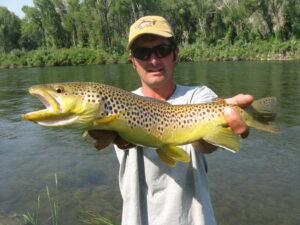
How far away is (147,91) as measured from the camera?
155 inches

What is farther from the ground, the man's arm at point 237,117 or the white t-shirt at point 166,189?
the man's arm at point 237,117

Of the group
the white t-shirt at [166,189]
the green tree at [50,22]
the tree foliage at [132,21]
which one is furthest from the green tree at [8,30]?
the white t-shirt at [166,189]

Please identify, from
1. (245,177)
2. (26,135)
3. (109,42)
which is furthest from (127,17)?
(245,177)

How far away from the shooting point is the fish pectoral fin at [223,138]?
341cm

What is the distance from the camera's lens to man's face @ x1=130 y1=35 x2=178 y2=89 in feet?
12.5

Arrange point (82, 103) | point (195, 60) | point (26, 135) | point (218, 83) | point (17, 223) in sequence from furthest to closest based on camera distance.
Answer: point (195, 60) → point (218, 83) → point (26, 135) → point (17, 223) → point (82, 103)

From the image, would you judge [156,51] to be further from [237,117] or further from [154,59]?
[237,117]

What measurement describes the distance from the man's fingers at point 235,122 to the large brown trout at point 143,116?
0.04 metres

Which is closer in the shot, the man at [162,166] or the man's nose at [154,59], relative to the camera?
the man at [162,166]

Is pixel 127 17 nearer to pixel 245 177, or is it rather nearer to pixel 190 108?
pixel 245 177

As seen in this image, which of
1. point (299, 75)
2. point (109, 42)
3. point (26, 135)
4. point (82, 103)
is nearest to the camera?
point (82, 103)

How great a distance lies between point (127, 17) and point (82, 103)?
79.7 metres

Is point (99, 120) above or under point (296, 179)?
above

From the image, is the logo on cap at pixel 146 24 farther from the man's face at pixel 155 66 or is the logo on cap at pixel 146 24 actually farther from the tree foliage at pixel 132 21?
the tree foliage at pixel 132 21
